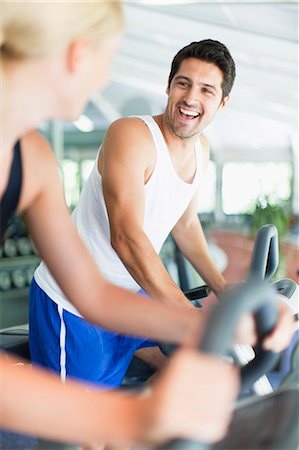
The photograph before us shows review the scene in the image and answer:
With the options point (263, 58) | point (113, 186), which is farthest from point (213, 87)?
point (263, 58)

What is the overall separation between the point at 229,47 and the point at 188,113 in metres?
7.20

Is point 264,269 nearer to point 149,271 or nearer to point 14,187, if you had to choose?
point 149,271

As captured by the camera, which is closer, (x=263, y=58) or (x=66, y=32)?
(x=66, y=32)

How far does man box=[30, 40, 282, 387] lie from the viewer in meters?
1.70

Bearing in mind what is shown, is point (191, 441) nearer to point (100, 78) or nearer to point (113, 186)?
point (100, 78)

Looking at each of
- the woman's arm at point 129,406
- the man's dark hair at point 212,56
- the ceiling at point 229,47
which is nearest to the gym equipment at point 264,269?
the man's dark hair at point 212,56

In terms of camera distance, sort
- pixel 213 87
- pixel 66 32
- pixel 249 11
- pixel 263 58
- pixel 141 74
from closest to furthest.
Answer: pixel 66 32 → pixel 213 87 → pixel 249 11 → pixel 263 58 → pixel 141 74

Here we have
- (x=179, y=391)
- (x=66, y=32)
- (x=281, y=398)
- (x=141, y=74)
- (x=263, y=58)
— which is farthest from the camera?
(x=141, y=74)

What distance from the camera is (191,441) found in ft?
2.41

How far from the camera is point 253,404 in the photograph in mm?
1043

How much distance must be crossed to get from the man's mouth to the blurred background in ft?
1.83

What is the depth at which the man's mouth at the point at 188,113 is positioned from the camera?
1910 millimetres

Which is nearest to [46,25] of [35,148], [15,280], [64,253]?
[35,148]

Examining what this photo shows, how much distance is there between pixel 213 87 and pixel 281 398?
3.86 ft
